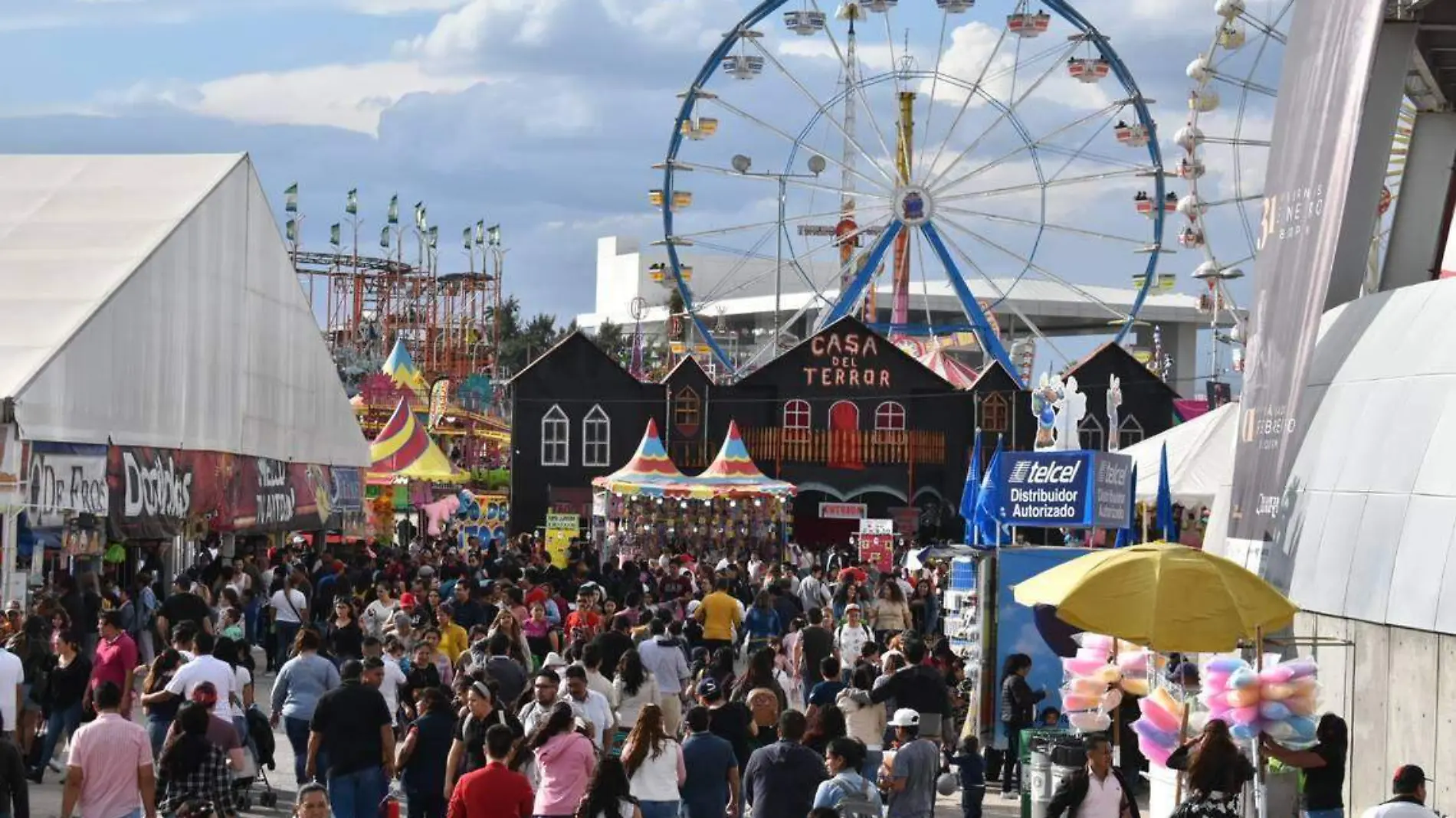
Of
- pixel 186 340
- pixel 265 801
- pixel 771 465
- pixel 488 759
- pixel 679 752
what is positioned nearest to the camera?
pixel 488 759

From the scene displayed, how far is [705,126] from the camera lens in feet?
165

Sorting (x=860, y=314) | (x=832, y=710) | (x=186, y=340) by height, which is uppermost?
(x=860, y=314)

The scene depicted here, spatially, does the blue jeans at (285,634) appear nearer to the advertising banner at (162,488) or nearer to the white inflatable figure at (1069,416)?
the advertising banner at (162,488)

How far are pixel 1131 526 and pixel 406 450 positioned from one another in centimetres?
2856

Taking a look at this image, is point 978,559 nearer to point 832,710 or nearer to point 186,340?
point 832,710

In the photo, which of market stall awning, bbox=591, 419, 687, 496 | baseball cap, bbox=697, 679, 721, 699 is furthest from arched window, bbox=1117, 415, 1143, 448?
baseball cap, bbox=697, 679, 721, 699

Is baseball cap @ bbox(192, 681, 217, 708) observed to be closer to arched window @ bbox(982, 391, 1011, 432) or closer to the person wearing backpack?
the person wearing backpack

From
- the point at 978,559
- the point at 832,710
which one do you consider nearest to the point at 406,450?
the point at 978,559

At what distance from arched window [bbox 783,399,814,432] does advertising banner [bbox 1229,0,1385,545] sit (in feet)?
135

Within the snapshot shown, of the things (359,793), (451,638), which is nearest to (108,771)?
(359,793)

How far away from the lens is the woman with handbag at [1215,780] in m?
9.31

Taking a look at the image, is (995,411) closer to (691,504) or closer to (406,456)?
(691,504)

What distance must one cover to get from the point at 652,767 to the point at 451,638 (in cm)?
589

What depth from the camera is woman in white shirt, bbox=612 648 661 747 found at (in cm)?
1420
